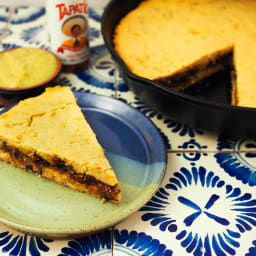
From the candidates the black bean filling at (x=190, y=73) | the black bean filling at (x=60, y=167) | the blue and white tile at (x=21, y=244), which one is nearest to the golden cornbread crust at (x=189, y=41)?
the black bean filling at (x=190, y=73)

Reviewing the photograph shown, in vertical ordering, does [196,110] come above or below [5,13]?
above

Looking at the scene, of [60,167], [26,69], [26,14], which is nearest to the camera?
[60,167]

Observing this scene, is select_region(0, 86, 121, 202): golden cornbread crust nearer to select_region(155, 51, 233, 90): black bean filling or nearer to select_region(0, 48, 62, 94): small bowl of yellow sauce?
select_region(0, 48, 62, 94): small bowl of yellow sauce

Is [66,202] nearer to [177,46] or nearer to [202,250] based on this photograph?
[202,250]

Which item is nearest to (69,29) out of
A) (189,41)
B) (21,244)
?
(189,41)

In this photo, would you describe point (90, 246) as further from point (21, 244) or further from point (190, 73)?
point (190, 73)

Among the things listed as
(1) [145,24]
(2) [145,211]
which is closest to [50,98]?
(2) [145,211]
